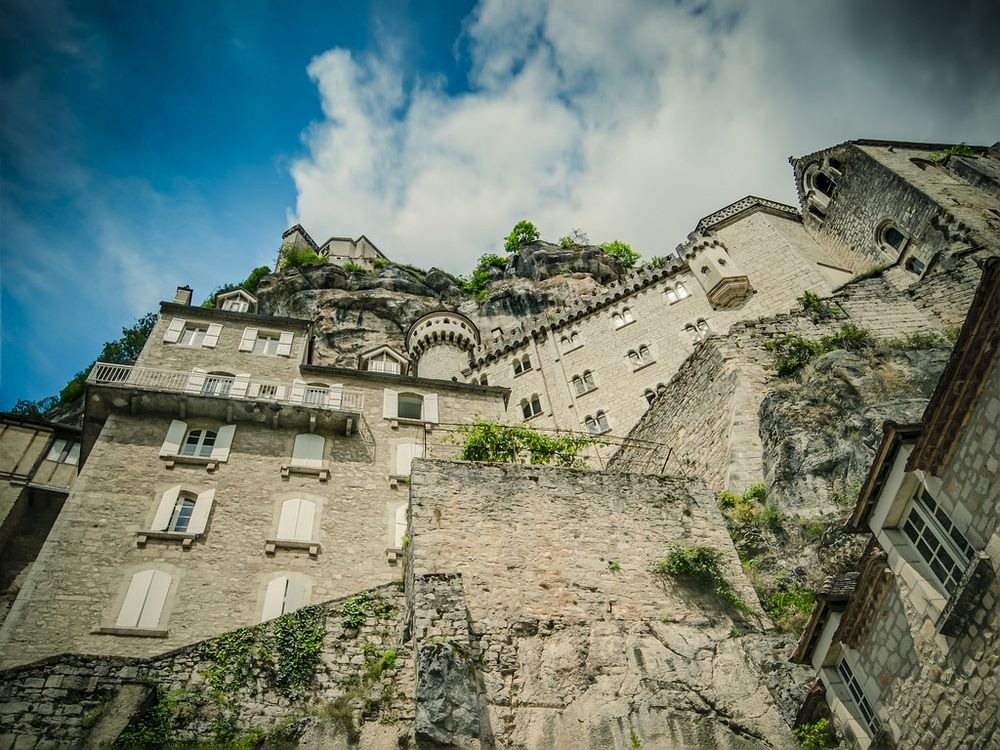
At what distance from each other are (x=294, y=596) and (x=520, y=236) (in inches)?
1773

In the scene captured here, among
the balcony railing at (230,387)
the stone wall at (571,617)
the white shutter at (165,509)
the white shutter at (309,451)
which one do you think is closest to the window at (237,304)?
the balcony railing at (230,387)

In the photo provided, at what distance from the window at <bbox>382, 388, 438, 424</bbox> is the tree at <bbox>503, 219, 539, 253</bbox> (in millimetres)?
34336

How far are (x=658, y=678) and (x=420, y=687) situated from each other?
448 cm

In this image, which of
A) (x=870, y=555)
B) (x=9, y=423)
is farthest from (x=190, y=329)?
(x=870, y=555)

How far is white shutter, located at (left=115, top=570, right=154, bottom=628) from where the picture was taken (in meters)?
15.6

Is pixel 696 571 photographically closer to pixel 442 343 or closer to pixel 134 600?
pixel 134 600

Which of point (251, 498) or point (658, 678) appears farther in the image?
point (251, 498)

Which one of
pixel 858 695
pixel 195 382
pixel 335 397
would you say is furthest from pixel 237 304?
pixel 858 695

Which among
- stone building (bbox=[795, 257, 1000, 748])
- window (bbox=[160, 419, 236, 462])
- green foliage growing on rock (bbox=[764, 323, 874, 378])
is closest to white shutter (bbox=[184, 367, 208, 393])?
window (bbox=[160, 419, 236, 462])

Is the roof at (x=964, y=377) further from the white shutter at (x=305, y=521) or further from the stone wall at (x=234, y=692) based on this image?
the white shutter at (x=305, y=521)

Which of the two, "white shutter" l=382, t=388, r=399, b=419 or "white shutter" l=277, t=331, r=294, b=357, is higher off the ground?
"white shutter" l=277, t=331, r=294, b=357

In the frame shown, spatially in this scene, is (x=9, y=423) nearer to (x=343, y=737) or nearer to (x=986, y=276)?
(x=343, y=737)

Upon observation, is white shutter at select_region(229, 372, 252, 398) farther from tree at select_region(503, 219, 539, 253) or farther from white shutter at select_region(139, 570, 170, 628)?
tree at select_region(503, 219, 539, 253)

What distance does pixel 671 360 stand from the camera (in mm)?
35250
